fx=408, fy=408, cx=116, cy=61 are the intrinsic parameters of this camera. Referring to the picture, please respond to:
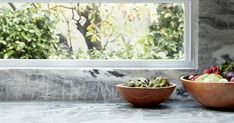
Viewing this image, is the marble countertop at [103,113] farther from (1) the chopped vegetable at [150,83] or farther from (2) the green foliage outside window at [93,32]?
(2) the green foliage outside window at [93,32]

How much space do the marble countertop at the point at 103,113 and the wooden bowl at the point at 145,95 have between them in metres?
0.03

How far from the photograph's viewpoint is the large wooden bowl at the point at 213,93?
5.68 feet

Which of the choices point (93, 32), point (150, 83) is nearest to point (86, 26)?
point (93, 32)

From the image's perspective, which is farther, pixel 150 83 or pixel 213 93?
pixel 150 83

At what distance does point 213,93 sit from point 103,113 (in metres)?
0.48

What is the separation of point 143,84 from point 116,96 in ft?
0.86

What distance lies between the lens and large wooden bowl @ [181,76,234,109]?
5.68 feet

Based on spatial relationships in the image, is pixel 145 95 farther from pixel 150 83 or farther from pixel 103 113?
pixel 103 113

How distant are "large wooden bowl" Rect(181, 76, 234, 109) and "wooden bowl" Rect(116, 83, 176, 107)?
0.12 m

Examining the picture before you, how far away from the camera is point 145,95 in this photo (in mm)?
1837

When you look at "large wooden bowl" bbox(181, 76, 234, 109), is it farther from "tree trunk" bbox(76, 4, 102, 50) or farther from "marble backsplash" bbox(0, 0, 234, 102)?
"tree trunk" bbox(76, 4, 102, 50)

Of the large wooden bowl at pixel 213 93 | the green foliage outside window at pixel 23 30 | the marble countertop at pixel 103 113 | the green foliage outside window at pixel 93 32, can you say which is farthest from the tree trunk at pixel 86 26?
the large wooden bowl at pixel 213 93

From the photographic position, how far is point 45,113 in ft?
5.69

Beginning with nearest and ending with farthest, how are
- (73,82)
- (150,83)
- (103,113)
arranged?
(103,113)
(150,83)
(73,82)
